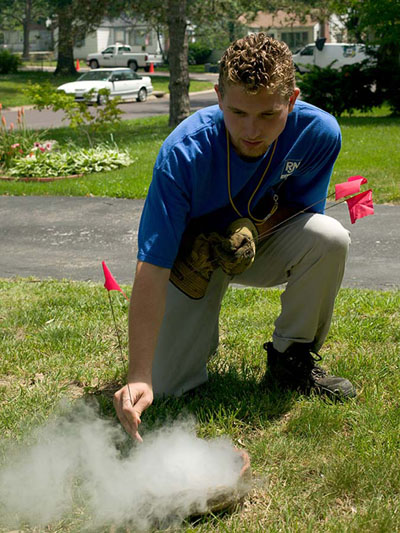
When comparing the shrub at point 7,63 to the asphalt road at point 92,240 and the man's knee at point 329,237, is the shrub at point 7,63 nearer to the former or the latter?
the asphalt road at point 92,240

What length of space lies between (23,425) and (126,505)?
75 cm

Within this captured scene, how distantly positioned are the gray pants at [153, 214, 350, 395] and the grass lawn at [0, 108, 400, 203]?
15.2ft

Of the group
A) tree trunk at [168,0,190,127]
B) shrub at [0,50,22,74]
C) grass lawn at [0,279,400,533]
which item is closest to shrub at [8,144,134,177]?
tree trunk at [168,0,190,127]

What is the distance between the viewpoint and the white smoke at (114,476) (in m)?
2.21

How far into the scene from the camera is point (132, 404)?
2137 millimetres

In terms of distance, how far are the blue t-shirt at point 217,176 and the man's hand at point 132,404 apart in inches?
18.2

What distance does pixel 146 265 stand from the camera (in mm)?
2434

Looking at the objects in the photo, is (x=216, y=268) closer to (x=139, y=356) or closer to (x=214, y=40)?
Result: (x=139, y=356)

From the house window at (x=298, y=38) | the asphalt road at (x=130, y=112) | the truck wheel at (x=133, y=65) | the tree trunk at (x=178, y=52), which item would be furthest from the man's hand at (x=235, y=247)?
the house window at (x=298, y=38)

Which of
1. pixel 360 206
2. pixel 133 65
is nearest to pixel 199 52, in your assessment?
pixel 133 65

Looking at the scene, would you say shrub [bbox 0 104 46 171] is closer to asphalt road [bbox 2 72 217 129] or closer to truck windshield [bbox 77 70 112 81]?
asphalt road [bbox 2 72 217 129]

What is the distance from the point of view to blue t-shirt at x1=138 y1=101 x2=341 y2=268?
2500mm

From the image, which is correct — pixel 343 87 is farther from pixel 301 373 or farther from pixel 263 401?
pixel 263 401

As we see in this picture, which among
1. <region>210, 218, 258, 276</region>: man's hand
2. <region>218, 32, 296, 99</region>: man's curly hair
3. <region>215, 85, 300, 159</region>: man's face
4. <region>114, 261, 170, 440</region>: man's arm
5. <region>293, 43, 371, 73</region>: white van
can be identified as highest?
<region>293, 43, 371, 73</region>: white van
